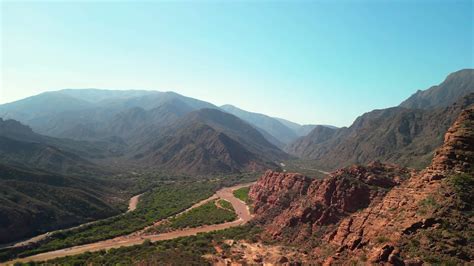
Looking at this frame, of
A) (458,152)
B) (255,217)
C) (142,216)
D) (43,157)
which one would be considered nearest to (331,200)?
(458,152)

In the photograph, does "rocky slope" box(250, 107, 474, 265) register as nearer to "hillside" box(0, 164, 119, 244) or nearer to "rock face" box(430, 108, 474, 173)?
"rock face" box(430, 108, 474, 173)

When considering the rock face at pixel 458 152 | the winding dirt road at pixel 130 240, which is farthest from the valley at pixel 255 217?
the winding dirt road at pixel 130 240

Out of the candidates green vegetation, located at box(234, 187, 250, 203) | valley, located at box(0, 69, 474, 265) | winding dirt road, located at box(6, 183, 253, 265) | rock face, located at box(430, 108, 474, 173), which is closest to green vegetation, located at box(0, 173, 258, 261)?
valley, located at box(0, 69, 474, 265)

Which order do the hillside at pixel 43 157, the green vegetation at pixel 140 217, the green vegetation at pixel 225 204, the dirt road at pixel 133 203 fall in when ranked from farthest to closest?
the hillside at pixel 43 157 → the dirt road at pixel 133 203 → the green vegetation at pixel 225 204 → the green vegetation at pixel 140 217

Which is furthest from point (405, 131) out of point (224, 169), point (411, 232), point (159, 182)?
point (411, 232)

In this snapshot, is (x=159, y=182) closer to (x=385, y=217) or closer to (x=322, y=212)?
(x=322, y=212)

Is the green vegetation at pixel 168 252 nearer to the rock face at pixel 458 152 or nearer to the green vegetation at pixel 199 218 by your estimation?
the green vegetation at pixel 199 218

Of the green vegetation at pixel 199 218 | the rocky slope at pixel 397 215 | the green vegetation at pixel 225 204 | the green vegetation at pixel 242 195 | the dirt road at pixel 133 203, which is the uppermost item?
the rocky slope at pixel 397 215
